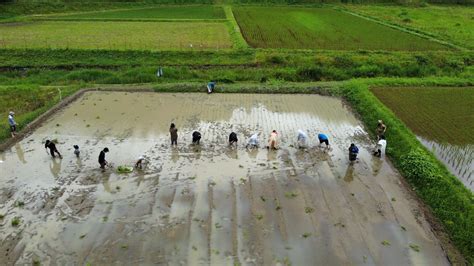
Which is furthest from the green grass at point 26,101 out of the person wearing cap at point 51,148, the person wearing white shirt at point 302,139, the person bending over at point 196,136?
the person wearing white shirt at point 302,139

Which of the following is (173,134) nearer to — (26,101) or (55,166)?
(55,166)

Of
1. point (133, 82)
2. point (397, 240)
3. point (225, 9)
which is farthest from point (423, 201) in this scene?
point (225, 9)

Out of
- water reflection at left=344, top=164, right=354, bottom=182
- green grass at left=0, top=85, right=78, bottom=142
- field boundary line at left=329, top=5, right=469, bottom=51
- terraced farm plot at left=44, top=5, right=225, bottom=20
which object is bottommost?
water reflection at left=344, top=164, right=354, bottom=182

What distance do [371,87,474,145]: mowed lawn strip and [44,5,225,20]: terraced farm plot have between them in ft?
89.8

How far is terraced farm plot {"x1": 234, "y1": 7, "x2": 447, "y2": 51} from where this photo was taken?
3108 centimetres

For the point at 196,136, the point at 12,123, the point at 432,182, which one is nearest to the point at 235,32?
the point at 196,136

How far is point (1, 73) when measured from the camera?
81.6 feet

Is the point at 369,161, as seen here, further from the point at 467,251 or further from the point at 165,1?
the point at 165,1

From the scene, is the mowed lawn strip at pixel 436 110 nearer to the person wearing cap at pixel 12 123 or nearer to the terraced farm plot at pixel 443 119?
the terraced farm plot at pixel 443 119

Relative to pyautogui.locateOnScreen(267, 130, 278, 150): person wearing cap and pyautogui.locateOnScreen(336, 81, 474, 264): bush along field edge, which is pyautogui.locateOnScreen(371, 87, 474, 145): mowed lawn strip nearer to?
pyautogui.locateOnScreen(336, 81, 474, 264): bush along field edge

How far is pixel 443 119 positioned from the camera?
17.4 m

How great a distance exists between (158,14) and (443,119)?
118ft

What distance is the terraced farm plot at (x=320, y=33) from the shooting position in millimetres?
31078

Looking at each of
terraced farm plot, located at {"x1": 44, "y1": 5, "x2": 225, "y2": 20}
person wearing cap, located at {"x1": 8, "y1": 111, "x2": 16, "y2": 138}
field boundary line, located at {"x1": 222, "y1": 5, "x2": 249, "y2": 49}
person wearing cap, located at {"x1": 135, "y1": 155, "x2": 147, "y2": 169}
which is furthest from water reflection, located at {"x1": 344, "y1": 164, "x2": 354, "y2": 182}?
terraced farm plot, located at {"x1": 44, "y1": 5, "x2": 225, "y2": 20}
